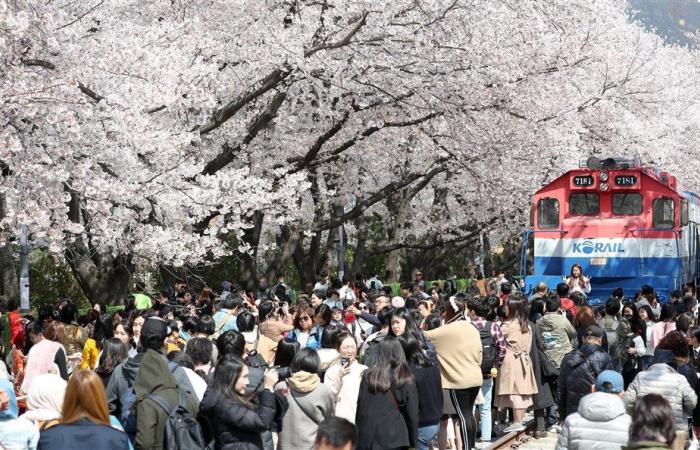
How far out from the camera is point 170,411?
22.5ft

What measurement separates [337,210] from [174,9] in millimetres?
11134

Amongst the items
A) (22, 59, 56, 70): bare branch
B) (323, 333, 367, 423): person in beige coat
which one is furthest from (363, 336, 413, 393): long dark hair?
(22, 59, 56, 70): bare branch

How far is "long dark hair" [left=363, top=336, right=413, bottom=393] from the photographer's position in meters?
7.87

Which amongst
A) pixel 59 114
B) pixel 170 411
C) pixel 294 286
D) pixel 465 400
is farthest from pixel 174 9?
pixel 294 286

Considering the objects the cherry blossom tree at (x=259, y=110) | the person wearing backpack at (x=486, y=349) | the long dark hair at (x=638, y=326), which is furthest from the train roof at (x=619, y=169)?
the person wearing backpack at (x=486, y=349)

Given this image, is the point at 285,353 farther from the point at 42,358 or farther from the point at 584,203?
the point at 584,203

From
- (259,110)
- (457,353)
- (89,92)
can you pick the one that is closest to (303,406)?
(457,353)

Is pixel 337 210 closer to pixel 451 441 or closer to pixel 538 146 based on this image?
pixel 538 146

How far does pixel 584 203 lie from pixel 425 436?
13534 millimetres

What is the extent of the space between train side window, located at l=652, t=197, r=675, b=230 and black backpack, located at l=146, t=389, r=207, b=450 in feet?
51.8

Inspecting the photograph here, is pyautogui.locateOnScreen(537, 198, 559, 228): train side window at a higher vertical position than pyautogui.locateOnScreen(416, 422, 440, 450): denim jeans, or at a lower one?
higher

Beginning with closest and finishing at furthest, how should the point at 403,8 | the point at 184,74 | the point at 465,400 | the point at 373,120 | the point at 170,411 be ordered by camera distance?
the point at 170,411, the point at 465,400, the point at 184,74, the point at 403,8, the point at 373,120

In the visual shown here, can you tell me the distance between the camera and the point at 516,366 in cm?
1227

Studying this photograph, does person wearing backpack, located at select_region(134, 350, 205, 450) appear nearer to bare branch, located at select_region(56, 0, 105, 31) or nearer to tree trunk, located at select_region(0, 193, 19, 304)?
bare branch, located at select_region(56, 0, 105, 31)
